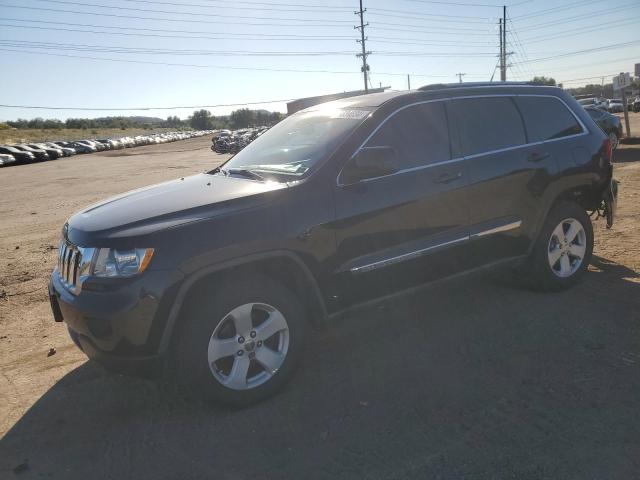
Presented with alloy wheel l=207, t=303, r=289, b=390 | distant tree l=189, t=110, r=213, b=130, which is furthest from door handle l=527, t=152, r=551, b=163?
distant tree l=189, t=110, r=213, b=130

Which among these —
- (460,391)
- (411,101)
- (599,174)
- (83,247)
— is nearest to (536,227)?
(599,174)

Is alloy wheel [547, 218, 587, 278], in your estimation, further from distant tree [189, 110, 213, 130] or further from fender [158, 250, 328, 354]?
distant tree [189, 110, 213, 130]

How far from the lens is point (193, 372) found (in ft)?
10.1

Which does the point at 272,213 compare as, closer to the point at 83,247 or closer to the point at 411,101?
the point at 83,247

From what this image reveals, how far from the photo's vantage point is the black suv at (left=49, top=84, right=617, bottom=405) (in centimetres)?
301

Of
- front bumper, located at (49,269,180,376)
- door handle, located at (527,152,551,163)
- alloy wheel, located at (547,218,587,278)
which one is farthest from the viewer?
alloy wheel, located at (547,218,587,278)

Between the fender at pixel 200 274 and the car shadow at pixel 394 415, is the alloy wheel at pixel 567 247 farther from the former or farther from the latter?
the fender at pixel 200 274

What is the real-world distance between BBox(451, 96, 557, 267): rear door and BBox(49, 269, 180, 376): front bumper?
97.1 inches

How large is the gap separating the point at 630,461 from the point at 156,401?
9.07ft

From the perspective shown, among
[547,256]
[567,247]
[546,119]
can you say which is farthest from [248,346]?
[546,119]

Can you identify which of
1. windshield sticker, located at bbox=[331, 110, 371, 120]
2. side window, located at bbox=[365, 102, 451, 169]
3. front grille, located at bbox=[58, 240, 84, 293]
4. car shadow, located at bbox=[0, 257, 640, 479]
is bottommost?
car shadow, located at bbox=[0, 257, 640, 479]

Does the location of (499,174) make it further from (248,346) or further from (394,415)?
(248,346)

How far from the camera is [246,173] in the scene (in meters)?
3.98

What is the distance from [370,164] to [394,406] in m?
1.55
